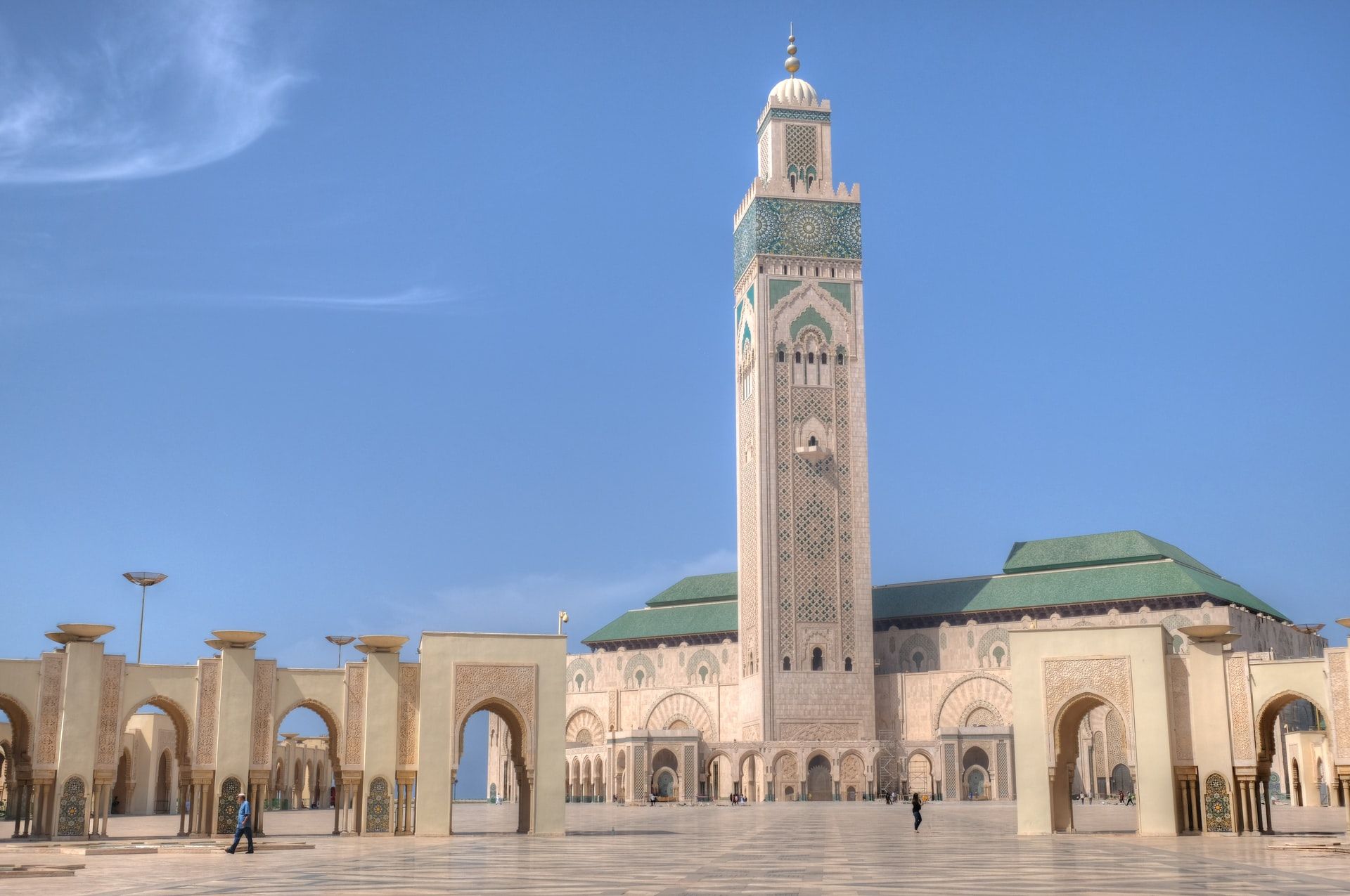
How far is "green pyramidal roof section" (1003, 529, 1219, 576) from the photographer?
44.3 metres

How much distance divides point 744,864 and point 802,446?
32691mm

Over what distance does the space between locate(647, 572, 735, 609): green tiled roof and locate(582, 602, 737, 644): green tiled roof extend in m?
0.24

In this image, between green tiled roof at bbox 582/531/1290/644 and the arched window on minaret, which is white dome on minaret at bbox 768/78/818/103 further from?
green tiled roof at bbox 582/531/1290/644

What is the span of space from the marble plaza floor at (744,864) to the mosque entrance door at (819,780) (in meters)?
21.1

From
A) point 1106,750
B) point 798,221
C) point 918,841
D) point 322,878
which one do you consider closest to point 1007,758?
point 1106,750

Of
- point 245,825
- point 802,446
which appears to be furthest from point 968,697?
point 245,825

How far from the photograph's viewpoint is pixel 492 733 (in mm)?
52938

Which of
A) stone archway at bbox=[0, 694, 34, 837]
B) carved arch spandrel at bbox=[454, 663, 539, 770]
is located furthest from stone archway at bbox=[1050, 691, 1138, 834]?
stone archway at bbox=[0, 694, 34, 837]

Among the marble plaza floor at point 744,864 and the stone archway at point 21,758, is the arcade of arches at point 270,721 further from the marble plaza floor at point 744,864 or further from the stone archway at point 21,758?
the marble plaza floor at point 744,864

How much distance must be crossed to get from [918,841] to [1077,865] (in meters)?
4.56

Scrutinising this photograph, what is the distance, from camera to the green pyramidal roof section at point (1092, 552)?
4428 cm

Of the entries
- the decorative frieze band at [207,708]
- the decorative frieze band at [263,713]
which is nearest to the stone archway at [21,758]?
the decorative frieze band at [207,708]

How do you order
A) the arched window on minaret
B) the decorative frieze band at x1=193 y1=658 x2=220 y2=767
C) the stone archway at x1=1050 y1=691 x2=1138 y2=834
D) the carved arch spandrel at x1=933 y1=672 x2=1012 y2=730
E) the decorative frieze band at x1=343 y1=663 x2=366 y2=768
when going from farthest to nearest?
1. the arched window on minaret
2. the carved arch spandrel at x1=933 y1=672 x2=1012 y2=730
3. the decorative frieze band at x1=343 y1=663 x2=366 y2=768
4. the stone archway at x1=1050 y1=691 x2=1138 y2=834
5. the decorative frieze band at x1=193 y1=658 x2=220 y2=767

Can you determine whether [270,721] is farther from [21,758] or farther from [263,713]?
[21,758]
